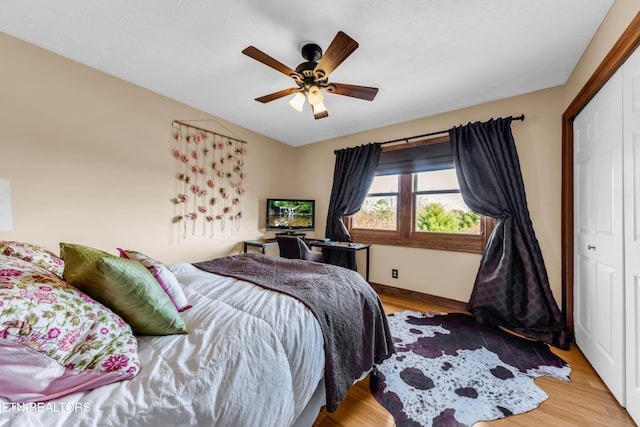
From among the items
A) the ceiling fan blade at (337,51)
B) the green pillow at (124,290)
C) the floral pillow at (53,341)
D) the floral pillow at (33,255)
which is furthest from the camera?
the ceiling fan blade at (337,51)

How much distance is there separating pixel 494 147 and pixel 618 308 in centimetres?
173

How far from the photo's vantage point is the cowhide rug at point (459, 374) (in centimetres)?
141

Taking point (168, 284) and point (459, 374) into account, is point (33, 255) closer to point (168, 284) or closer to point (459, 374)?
point (168, 284)

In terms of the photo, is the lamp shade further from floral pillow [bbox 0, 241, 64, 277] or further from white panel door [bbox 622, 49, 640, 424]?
white panel door [bbox 622, 49, 640, 424]

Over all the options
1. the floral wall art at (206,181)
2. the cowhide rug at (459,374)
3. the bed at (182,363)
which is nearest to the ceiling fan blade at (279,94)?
the floral wall art at (206,181)

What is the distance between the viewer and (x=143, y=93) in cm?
259

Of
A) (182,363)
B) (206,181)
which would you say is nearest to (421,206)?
(206,181)

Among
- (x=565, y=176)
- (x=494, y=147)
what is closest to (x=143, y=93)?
(x=494, y=147)

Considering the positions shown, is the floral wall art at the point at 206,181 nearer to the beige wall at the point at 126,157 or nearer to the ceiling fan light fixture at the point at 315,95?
the beige wall at the point at 126,157

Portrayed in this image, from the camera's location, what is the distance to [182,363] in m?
0.81

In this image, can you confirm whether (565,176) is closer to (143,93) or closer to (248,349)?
(248,349)

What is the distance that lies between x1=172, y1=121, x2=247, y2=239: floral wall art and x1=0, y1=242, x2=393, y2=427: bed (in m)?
1.72

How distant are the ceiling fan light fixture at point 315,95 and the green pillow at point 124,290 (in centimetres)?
178

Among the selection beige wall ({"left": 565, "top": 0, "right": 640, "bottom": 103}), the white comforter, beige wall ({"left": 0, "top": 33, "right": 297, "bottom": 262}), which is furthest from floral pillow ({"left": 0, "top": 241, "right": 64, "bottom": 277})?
beige wall ({"left": 565, "top": 0, "right": 640, "bottom": 103})
